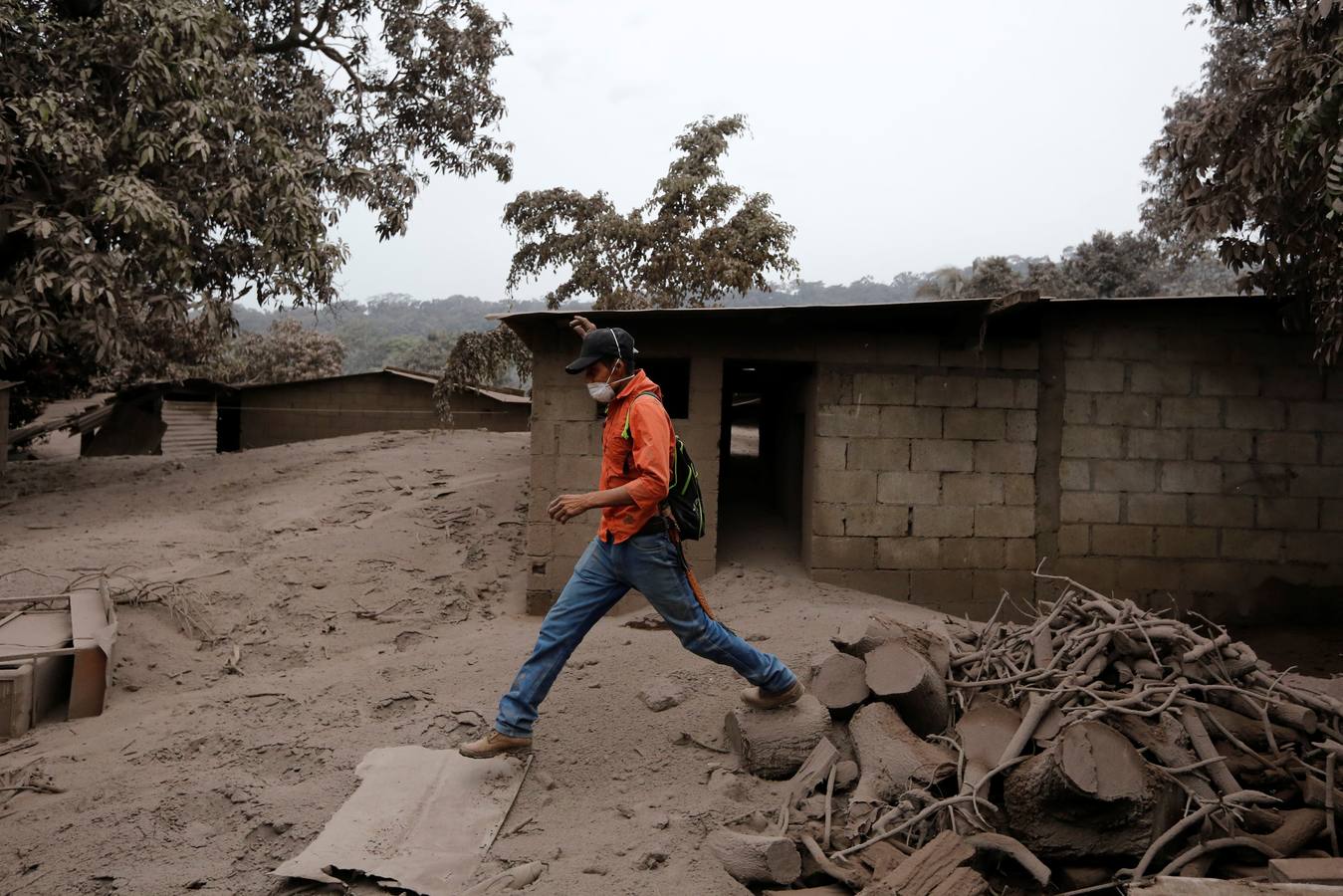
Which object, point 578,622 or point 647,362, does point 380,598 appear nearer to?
point 647,362

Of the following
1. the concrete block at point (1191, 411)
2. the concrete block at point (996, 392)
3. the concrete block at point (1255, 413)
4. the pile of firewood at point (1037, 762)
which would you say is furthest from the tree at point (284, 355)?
the pile of firewood at point (1037, 762)

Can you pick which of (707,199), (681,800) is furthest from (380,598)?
(707,199)

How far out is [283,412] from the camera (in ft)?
53.4

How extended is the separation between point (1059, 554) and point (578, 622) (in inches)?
201

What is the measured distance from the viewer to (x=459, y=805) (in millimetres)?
3783

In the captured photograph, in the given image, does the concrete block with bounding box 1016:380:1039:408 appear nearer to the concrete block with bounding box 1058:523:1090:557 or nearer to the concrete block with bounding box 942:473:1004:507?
the concrete block with bounding box 942:473:1004:507

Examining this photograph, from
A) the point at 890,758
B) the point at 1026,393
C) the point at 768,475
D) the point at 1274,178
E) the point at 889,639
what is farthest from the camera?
the point at 768,475

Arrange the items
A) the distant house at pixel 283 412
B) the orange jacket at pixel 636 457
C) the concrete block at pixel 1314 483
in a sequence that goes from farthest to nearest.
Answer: the distant house at pixel 283 412 → the concrete block at pixel 1314 483 → the orange jacket at pixel 636 457

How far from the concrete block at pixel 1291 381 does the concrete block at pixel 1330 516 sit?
2.96 ft

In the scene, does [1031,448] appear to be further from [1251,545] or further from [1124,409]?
[1251,545]

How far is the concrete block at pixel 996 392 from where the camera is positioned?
744 centimetres

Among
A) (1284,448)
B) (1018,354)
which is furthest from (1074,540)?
(1284,448)

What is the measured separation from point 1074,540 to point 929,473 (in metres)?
1.39

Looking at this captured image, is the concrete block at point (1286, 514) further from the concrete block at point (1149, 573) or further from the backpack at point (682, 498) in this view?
the backpack at point (682, 498)
